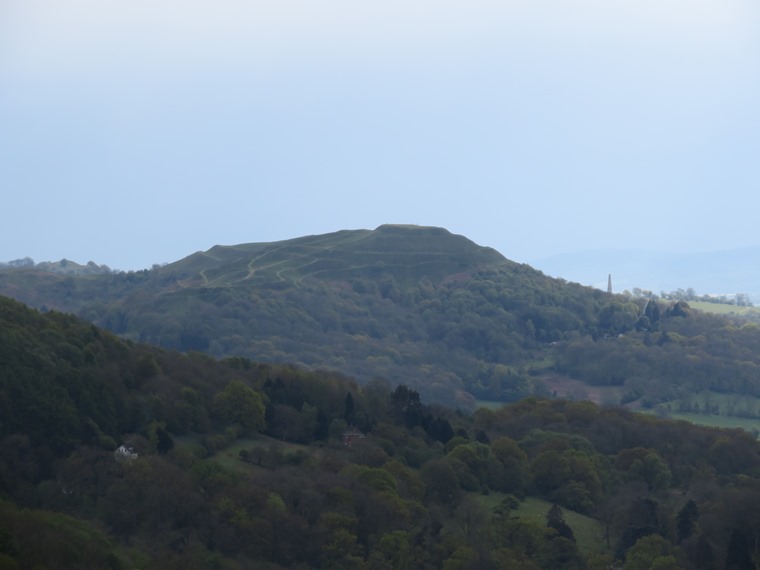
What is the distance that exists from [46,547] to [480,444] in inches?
1174

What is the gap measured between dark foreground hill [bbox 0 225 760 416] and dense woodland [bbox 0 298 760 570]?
145 ft

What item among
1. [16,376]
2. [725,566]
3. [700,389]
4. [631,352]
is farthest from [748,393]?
[16,376]

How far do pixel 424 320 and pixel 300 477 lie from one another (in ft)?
306

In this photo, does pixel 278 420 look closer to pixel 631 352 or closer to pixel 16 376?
pixel 16 376

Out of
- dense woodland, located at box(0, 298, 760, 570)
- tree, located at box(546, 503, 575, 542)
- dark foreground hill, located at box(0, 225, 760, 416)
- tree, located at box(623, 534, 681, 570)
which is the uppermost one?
dark foreground hill, located at box(0, 225, 760, 416)

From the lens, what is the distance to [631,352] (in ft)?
415

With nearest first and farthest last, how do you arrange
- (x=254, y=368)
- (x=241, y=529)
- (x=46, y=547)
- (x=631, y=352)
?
(x=46, y=547), (x=241, y=529), (x=254, y=368), (x=631, y=352)

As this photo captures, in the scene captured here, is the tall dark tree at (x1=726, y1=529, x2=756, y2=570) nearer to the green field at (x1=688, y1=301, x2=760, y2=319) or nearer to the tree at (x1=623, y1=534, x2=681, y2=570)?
the tree at (x1=623, y1=534, x2=681, y2=570)

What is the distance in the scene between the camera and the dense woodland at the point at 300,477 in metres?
44.5

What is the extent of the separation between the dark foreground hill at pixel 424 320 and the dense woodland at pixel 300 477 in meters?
44.3

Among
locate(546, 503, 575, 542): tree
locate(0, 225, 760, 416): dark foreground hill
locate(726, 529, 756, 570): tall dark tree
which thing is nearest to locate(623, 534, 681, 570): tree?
locate(726, 529, 756, 570): tall dark tree

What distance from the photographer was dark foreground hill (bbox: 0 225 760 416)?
121188mm

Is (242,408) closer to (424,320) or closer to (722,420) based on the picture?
(722,420)

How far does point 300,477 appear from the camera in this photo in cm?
5100
